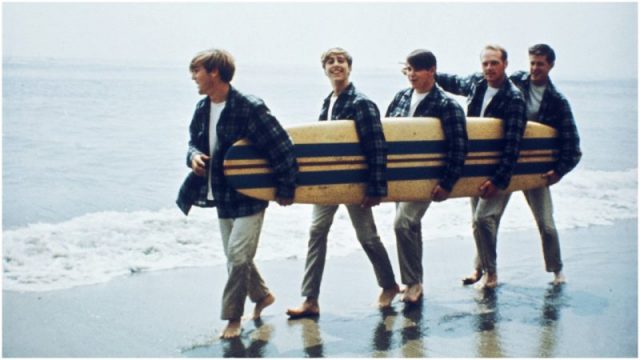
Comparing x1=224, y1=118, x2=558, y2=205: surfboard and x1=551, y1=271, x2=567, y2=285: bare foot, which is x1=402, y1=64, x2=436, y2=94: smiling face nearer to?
x1=224, y1=118, x2=558, y2=205: surfboard

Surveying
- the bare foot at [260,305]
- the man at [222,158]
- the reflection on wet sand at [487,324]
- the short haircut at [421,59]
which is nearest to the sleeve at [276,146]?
the man at [222,158]

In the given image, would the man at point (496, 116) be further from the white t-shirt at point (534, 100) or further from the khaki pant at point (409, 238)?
the khaki pant at point (409, 238)

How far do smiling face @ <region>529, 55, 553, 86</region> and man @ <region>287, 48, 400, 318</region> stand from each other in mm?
1213

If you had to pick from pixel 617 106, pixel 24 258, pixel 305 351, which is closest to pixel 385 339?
pixel 305 351

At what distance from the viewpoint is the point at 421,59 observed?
405cm

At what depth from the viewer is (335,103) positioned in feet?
13.2

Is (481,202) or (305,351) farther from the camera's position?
(481,202)

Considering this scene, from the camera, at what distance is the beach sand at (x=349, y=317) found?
362cm

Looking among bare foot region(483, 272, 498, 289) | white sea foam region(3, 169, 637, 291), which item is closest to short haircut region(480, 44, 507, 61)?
bare foot region(483, 272, 498, 289)

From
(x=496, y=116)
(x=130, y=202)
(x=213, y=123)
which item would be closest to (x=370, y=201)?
(x=213, y=123)

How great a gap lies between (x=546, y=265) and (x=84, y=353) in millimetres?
2891

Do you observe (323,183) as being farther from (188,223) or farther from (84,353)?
(188,223)

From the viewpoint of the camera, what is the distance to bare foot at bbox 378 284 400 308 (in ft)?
14.0

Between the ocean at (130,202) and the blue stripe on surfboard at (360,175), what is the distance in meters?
1.53
